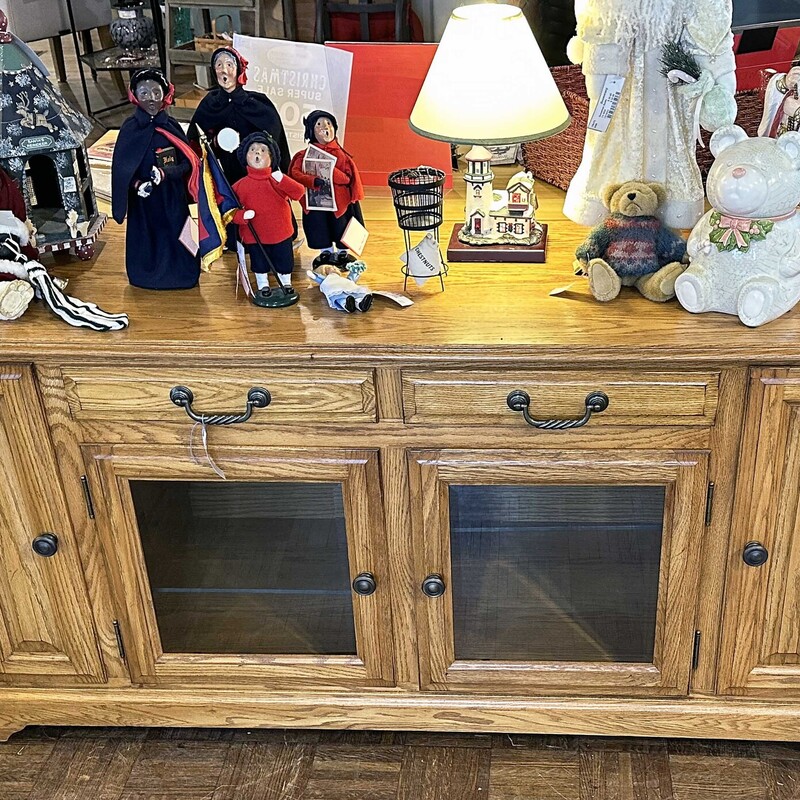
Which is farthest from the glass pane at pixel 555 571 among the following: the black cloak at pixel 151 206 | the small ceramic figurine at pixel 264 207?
the black cloak at pixel 151 206

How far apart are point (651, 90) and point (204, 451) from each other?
859 millimetres

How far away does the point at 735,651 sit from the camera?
1.63m

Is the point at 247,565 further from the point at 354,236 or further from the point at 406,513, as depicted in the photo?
the point at 354,236

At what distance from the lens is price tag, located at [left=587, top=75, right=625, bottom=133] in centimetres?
151

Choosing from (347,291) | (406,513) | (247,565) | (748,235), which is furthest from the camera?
(247,565)

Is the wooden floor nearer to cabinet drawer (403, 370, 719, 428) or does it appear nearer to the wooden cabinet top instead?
cabinet drawer (403, 370, 719, 428)

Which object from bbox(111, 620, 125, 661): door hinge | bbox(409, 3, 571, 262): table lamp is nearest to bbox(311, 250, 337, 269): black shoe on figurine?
bbox(409, 3, 571, 262): table lamp

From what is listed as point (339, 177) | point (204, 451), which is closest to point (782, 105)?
point (339, 177)

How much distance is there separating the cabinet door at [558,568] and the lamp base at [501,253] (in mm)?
314

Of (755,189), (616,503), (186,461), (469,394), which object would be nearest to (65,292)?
(186,461)

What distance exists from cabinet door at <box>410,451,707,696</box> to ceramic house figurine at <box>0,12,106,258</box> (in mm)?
684

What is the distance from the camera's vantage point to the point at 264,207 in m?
1.46

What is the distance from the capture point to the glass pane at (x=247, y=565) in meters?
1.59

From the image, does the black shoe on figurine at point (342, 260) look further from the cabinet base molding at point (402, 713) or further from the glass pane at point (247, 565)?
the cabinet base molding at point (402, 713)
